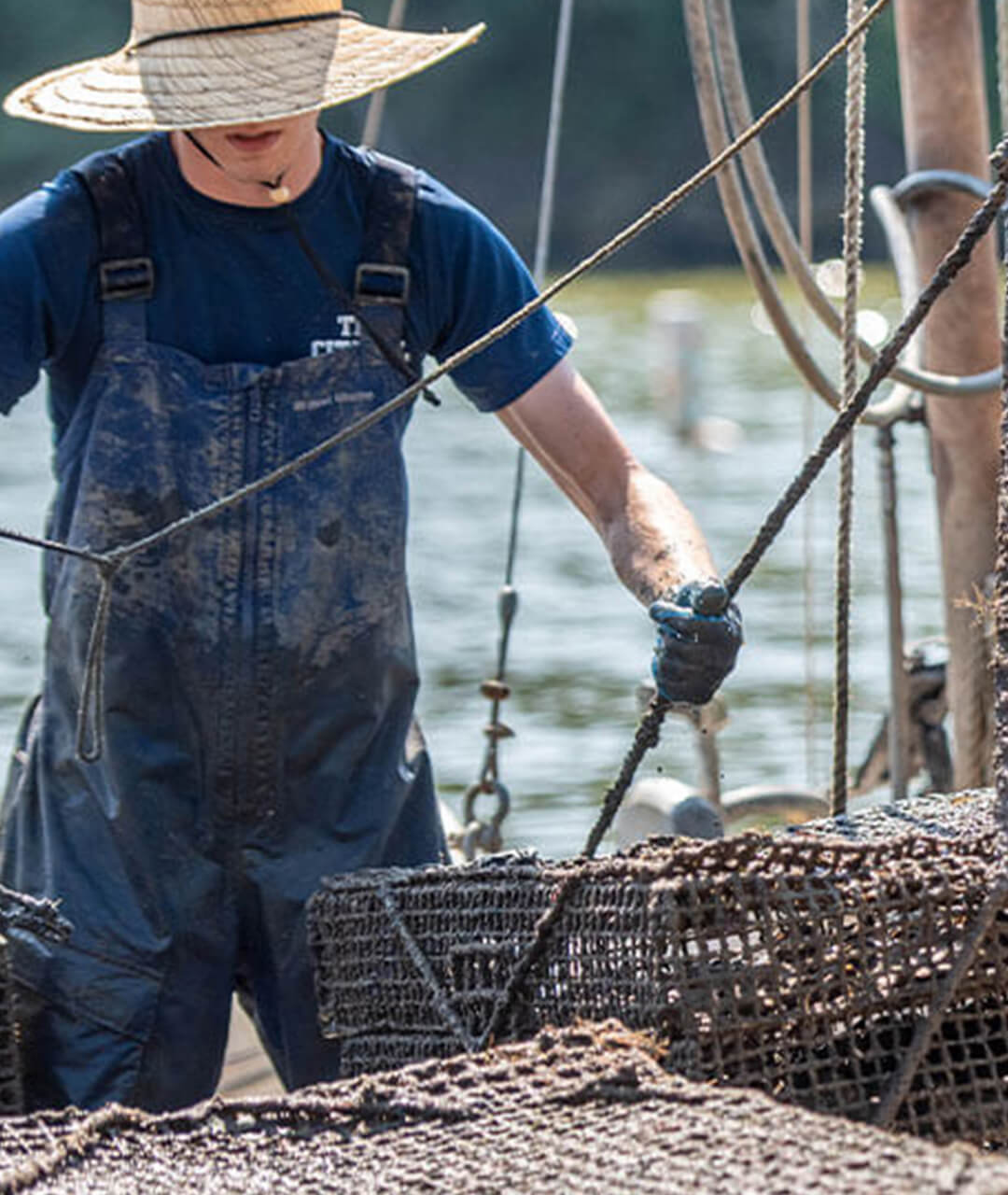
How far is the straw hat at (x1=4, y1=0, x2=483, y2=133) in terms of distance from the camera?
10.1ft

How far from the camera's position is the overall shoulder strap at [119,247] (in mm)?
3092

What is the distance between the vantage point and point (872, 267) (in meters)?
35.6

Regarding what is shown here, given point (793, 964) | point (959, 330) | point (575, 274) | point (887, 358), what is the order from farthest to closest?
point (959, 330) < point (575, 274) < point (887, 358) < point (793, 964)

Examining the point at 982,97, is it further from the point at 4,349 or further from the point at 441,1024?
the point at 441,1024

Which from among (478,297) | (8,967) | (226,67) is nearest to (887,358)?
(478,297)

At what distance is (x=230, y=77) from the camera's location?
310cm

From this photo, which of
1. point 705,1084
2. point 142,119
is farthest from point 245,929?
point 705,1084

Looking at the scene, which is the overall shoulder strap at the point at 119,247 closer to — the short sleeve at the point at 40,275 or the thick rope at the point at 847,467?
the short sleeve at the point at 40,275

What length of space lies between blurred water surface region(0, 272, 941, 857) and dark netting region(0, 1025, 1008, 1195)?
3781 millimetres

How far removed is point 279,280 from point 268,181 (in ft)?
0.42

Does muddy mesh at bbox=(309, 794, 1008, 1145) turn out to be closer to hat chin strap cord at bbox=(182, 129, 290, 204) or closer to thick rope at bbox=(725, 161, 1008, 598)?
thick rope at bbox=(725, 161, 1008, 598)

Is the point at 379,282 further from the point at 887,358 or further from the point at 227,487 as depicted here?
the point at 887,358

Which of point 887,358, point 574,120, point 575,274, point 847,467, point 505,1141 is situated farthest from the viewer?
point 574,120

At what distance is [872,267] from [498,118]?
637 inches
